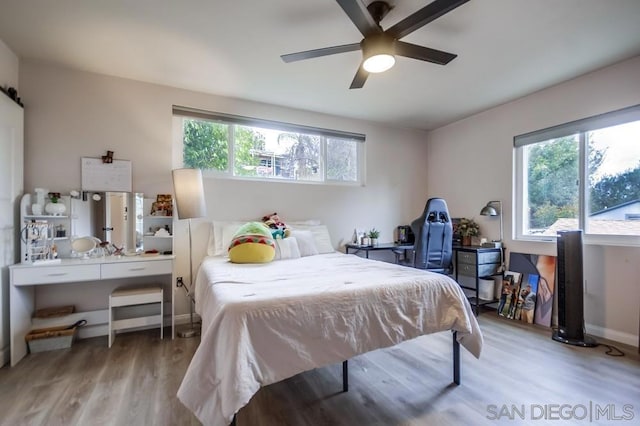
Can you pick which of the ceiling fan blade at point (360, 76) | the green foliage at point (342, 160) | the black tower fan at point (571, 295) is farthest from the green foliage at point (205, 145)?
the black tower fan at point (571, 295)

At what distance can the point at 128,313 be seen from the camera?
298cm

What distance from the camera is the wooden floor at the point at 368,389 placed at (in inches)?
64.4

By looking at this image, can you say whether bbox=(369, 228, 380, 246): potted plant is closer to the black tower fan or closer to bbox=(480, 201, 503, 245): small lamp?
bbox=(480, 201, 503, 245): small lamp

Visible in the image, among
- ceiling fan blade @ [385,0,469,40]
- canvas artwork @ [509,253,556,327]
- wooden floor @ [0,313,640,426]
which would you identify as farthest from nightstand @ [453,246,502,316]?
ceiling fan blade @ [385,0,469,40]

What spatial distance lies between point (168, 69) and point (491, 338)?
410cm

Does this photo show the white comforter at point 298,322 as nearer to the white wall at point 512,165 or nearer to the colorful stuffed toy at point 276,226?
the colorful stuffed toy at point 276,226

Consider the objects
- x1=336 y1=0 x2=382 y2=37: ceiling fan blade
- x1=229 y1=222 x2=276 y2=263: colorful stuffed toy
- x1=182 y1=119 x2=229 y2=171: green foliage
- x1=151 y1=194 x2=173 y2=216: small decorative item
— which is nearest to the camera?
x1=336 y1=0 x2=382 y2=37: ceiling fan blade

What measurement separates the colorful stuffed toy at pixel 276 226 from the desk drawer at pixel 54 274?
164cm

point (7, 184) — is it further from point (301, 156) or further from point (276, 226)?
point (301, 156)

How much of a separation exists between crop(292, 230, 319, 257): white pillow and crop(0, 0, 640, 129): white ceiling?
1.63 metres

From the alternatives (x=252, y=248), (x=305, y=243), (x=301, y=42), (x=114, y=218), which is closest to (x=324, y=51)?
(x=301, y=42)

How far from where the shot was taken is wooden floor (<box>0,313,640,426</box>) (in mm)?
1636

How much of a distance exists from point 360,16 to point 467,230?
326 cm

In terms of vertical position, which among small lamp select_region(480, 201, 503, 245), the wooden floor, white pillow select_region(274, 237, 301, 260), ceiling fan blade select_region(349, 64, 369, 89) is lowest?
the wooden floor
